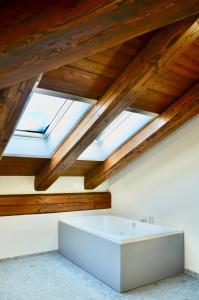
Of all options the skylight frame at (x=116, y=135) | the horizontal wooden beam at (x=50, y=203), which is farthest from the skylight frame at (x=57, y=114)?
the horizontal wooden beam at (x=50, y=203)

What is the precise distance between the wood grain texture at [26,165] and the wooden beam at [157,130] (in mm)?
289

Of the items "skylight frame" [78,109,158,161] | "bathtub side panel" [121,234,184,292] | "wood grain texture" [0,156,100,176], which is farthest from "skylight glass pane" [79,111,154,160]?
"bathtub side panel" [121,234,184,292]

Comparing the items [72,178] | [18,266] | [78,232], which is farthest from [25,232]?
[72,178]

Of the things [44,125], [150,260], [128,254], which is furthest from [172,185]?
[44,125]

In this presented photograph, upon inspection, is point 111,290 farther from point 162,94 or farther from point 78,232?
point 162,94

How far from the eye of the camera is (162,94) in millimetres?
2732

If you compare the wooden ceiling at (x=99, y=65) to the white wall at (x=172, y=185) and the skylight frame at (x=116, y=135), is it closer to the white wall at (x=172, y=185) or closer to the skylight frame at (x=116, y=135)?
the skylight frame at (x=116, y=135)

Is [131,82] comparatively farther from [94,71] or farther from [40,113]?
[40,113]

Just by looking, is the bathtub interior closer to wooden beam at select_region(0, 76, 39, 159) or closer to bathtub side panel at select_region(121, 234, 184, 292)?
bathtub side panel at select_region(121, 234, 184, 292)

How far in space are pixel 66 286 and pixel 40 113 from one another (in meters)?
Result: 2.03

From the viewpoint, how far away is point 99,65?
2113mm

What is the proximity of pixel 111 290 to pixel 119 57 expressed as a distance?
2356 millimetres

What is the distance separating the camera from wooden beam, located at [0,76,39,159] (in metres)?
1.74

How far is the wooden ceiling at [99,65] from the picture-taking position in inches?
44.1
